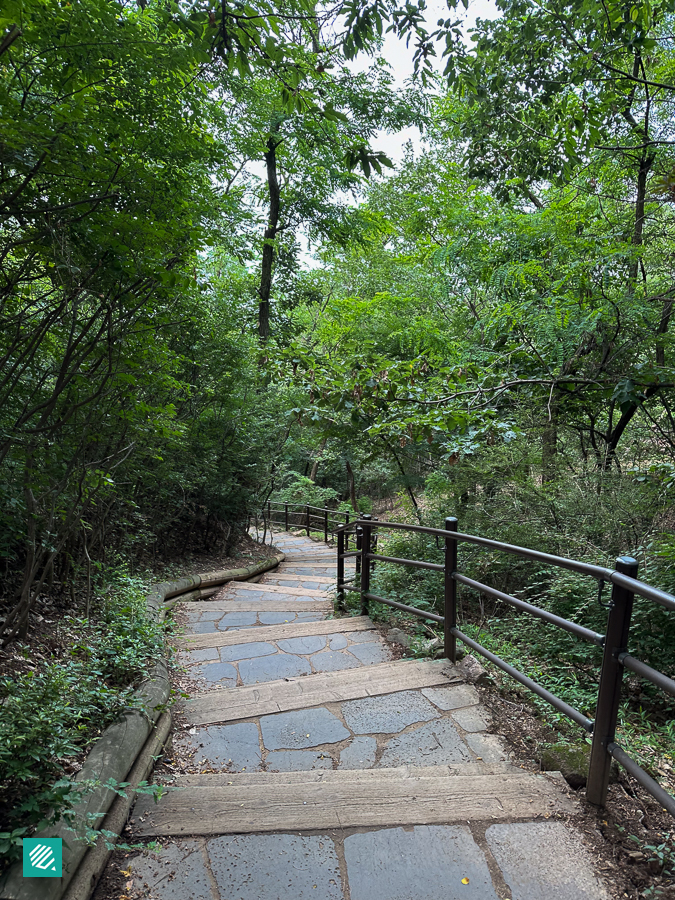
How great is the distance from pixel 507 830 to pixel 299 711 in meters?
1.20

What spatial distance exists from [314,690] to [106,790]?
1.33 metres

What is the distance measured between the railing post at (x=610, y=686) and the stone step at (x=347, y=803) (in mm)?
128

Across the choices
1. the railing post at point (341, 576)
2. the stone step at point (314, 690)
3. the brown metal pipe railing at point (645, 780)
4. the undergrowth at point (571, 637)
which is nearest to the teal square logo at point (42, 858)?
the stone step at point (314, 690)

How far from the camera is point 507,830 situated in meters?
1.55

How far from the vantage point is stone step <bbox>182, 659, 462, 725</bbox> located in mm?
2512

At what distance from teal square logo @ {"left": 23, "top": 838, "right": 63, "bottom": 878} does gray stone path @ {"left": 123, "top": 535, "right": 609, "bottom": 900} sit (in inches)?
9.7

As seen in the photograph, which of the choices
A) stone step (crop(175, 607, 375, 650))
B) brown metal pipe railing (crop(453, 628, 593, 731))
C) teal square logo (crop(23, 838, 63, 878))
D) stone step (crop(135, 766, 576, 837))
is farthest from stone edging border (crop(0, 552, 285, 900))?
brown metal pipe railing (crop(453, 628, 593, 731))

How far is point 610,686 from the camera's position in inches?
63.1

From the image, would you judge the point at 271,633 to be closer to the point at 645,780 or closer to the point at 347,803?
the point at 347,803

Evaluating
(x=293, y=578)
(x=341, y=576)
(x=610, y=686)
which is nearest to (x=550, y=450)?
(x=341, y=576)

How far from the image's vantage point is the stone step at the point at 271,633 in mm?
3803

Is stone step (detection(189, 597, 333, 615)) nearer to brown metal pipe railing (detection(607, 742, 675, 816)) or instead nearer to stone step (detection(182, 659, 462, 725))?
stone step (detection(182, 659, 462, 725))

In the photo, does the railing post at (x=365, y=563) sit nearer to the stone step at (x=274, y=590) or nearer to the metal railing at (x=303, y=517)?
the stone step at (x=274, y=590)

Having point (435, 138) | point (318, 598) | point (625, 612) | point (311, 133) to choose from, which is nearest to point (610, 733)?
point (625, 612)
